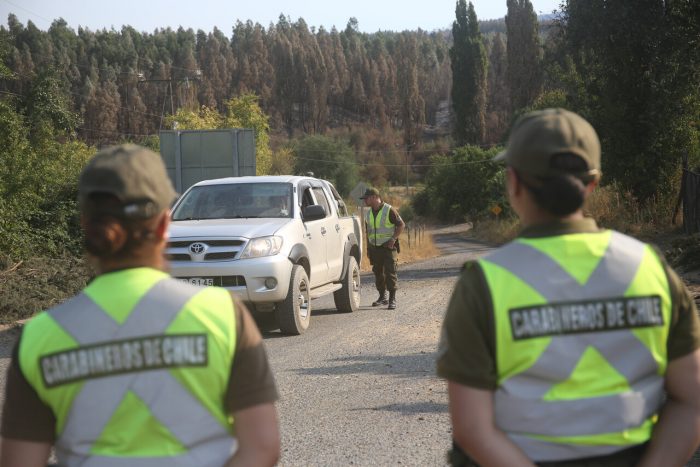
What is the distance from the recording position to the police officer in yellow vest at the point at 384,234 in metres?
15.5

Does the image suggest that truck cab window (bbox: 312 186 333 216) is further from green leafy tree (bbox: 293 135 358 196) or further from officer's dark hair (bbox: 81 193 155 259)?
green leafy tree (bbox: 293 135 358 196)

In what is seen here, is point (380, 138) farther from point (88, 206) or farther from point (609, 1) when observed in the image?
point (88, 206)

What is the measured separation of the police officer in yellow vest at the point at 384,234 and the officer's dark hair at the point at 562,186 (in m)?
12.9

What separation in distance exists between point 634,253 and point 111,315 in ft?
4.20

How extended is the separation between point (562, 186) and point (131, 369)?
1.13 metres

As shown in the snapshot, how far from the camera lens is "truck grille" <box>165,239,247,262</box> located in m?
11.6

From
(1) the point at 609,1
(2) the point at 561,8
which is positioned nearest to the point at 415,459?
(1) the point at 609,1

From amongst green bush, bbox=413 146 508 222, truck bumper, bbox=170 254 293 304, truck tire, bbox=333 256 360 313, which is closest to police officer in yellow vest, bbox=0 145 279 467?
truck bumper, bbox=170 254 293 304

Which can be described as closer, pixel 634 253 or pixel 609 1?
pixel 634 253

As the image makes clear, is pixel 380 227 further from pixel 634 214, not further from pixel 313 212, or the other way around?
pixel 634 214

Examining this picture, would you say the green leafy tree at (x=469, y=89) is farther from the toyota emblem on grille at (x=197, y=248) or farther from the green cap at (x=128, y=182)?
the green cap at (x=128, y=182)

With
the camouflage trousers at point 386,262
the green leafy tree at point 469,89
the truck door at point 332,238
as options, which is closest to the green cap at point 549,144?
the truck door at point 332,238

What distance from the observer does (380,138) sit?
160 meters

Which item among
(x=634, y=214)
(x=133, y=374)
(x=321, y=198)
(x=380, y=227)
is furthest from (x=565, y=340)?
(x=634, y=214)
